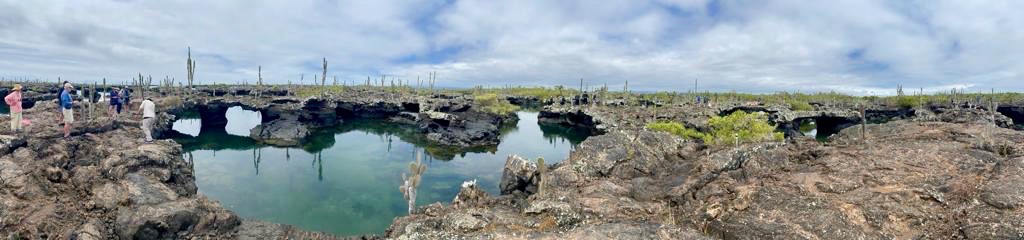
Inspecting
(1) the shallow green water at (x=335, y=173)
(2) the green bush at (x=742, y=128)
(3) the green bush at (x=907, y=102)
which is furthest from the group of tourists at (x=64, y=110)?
(3) the green bush at (x=907, y=102)

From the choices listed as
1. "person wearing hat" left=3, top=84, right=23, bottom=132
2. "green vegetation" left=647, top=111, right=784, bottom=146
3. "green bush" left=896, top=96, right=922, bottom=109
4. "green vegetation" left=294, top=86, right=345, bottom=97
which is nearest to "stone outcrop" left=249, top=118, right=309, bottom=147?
"green vegetation" left=294, top=86, right=345, bottom=97

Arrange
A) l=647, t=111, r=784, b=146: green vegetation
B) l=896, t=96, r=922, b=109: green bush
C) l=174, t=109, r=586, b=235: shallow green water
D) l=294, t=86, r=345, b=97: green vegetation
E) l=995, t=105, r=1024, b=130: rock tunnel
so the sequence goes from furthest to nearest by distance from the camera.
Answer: l=294, t=86, r=345, b=97: green vegetation, l=896, t=96, r=922, b=109: green bush, l=995, t=105, r=1024, b=130: rock tunnel, l=647, t=111, r=784, b=146: green vegetation, l=174, t=109, r=586, b=235: shallow green water

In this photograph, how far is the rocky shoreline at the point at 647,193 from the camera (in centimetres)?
912

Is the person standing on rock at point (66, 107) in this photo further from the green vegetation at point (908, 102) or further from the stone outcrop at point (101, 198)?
the green vegetation at point (908, 102)

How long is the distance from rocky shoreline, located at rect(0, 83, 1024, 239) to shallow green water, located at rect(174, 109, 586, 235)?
485 cm

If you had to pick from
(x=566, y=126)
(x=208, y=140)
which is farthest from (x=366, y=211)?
(x=566, y=126)

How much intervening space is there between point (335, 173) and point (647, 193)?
75.9 feet

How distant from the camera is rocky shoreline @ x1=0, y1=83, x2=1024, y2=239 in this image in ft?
29.9

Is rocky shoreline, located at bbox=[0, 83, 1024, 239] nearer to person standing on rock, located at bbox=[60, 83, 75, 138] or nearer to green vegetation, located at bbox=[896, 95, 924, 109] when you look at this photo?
person standing on rock, located at bbox=[60, 83, 75, 138]

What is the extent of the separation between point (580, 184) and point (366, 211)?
1160cm

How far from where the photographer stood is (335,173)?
3038 cm

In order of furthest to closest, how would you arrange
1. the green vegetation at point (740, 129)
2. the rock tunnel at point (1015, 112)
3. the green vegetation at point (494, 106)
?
the green vegetation at point (494, 106) < the rock tunnel at point (1015, 112) < the green vegetation at point (740, 129)

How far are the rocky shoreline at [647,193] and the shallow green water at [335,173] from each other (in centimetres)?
485

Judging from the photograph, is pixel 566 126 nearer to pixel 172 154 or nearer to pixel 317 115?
pixel 317 115
